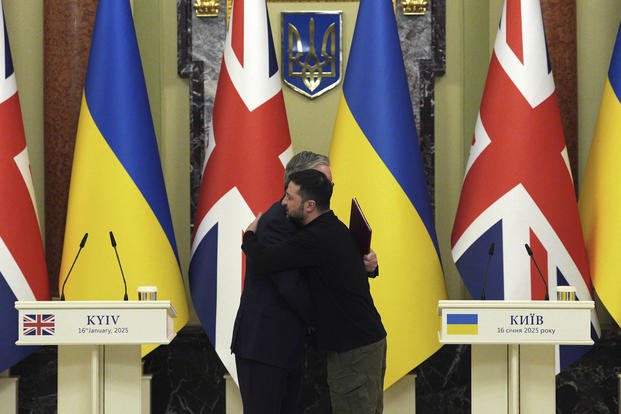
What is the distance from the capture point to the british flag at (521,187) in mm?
4770

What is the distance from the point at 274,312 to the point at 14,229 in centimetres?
171

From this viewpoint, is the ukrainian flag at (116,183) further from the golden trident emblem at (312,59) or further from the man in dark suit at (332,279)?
the man in dark suit at (332,279)

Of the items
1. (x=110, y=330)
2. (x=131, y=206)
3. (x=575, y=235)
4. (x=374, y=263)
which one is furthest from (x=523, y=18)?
(x=110, y=330)

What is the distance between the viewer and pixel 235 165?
4.89 m

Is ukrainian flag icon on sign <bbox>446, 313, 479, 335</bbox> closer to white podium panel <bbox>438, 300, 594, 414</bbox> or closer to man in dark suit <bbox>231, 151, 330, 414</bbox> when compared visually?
white podium panel <bbox>438, 300, 594, 414</bbox>

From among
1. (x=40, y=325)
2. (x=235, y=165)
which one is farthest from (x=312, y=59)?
(x=40, y=325)

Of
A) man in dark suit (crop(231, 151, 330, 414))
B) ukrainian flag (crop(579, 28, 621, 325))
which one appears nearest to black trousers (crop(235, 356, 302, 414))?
man in dark suit (crop(231, 151, 330, 414))

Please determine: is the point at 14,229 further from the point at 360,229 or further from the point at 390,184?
the point at 360,229

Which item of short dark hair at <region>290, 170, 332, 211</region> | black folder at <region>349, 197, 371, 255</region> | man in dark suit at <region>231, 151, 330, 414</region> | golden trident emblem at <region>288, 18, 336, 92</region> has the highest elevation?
golden trident emblem at <region>288, 18, 336, 92</region>

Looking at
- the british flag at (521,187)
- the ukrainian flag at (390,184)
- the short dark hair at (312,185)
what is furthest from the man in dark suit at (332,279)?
the british flag at (521,187)

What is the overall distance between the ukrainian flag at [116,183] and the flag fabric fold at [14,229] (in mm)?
148

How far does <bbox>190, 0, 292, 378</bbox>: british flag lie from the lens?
4855 mm

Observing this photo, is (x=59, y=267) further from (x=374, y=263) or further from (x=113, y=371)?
(x=374, y=263)

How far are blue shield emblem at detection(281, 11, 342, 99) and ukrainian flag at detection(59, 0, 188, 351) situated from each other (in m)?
0.88
